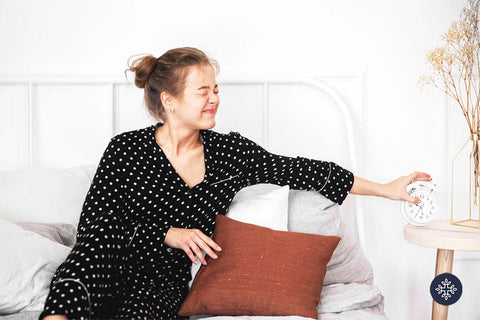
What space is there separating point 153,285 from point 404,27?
1.41 meters

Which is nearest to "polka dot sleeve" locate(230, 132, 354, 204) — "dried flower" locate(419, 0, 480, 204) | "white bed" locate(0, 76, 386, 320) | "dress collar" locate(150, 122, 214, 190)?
"dress collar" locate(150, 122, 214, 190)

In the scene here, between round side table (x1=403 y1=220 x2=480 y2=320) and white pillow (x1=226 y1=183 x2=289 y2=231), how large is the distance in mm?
451

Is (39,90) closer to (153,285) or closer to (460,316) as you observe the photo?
(153,285)

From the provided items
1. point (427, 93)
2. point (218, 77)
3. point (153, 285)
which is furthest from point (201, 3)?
point (153, 285)

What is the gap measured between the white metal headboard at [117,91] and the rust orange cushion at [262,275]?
24.2 inches

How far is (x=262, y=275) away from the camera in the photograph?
1.38m

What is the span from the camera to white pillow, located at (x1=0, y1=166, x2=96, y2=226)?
5.61ft

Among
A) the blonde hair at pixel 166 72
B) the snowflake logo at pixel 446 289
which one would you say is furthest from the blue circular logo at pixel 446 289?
the blonde hair at pixel 166 72

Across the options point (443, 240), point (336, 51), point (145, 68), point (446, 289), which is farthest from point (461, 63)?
point (145, 68)

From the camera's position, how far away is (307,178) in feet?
5.57

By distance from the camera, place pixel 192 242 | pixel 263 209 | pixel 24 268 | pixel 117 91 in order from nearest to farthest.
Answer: pixel 24 268 → pixel 192 242 → pixel 263 209 → pixel 117 91

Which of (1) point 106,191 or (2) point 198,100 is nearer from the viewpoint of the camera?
(1) point 106,191

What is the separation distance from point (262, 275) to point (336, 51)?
1.10 m

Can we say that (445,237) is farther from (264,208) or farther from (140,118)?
(140,118)
